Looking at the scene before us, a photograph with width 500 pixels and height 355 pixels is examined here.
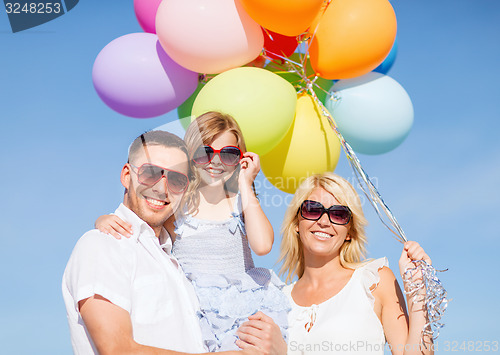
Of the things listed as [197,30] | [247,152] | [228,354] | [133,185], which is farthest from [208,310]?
[197,30]

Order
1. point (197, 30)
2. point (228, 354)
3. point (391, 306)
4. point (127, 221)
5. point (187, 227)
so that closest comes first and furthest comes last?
point (228, 354)
point (127, 221)
point (187, 227)
point (391, 306)
point (197, 30)

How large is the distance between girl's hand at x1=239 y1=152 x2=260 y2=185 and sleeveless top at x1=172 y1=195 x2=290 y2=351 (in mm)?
153

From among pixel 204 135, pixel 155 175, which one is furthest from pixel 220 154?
pixel 155 175

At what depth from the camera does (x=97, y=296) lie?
1.95 metres

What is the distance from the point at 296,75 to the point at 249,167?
120 cm

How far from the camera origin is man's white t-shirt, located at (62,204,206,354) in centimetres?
198

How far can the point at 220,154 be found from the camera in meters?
2.87

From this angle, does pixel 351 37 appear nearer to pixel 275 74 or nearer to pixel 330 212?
pixel 275 74

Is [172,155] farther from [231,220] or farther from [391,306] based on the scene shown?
[391,306]

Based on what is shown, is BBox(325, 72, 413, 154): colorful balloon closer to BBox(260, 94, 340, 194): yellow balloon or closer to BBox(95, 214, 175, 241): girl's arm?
BBox(260, 94, 340, 194): yellow balloon

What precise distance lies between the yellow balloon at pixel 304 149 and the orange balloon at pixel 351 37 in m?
0.32

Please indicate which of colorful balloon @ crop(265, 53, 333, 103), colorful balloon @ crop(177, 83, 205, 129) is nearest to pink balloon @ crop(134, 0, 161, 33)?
colorful balloon @ crop(177, 83, 205, 129)

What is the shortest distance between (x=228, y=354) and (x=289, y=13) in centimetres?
210

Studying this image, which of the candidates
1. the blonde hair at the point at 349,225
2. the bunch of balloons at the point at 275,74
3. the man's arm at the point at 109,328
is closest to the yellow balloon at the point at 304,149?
the bunch of balloons at the point at 275,74
